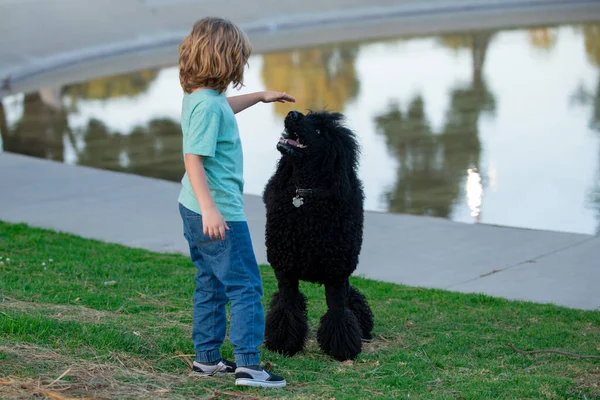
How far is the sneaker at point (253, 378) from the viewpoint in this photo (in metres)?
4.06

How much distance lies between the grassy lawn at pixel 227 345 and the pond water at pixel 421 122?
9.42 ft

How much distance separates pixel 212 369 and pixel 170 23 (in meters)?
23.8

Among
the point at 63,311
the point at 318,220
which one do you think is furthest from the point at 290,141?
the point at 63,311

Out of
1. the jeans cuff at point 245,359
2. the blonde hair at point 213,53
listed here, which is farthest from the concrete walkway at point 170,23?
the jeans cuff at point 245,359

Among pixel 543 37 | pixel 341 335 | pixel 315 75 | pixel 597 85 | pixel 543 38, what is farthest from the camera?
pixel 543 37

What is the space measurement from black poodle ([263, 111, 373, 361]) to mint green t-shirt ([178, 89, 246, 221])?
56 cm

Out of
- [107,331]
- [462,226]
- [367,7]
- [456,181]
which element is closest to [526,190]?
[456,181]

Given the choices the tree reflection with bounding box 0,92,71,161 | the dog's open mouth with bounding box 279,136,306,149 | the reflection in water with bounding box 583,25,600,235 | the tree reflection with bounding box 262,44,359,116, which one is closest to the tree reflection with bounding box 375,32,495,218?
the reflection in water with bounding box 583,25,600,235

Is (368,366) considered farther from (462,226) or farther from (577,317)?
(462,226)

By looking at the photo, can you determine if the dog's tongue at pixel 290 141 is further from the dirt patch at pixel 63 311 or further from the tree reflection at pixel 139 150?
the tree reflection at pixel 139 150

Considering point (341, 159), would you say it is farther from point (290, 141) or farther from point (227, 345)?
point (227, 345)

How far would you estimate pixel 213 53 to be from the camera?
389 centimetres

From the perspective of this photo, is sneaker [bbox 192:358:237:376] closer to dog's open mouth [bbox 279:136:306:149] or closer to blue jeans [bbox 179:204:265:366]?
blue jeans [bbox 179:204:265:366]

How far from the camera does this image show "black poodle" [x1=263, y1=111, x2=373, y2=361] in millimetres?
4699
